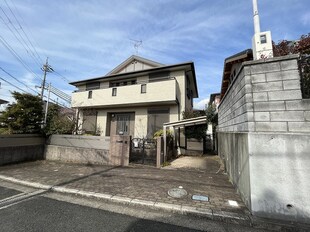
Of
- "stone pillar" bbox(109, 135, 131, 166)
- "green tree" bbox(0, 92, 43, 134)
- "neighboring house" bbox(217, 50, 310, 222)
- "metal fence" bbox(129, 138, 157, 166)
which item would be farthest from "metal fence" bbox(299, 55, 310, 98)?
"green tree" bbox(0, 92, 43, 134)

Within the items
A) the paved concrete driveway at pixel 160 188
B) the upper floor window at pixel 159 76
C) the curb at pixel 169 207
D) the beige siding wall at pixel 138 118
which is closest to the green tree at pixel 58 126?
the beige siding wall at pixel 138 118

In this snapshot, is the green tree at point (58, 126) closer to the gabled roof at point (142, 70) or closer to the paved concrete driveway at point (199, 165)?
the gabled roof at point (142, 70)

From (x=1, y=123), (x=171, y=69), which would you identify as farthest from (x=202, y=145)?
(x=1, y=123)

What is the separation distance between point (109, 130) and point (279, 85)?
39.9 ft

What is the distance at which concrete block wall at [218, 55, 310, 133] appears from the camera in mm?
2928

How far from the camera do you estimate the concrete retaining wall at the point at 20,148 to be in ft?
26.0

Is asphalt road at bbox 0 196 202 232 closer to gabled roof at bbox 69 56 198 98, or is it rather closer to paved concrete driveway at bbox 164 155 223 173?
paved concrete driveway at bbox 164 155 223 173

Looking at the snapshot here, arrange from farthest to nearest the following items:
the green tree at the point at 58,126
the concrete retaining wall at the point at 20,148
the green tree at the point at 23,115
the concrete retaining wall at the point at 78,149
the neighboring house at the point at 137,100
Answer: the neighboring house at the point at 137,100
the green tree at the point at 58,126
the green tree at the point at 23,115
the concrete retaining wall at the point at 78,149
the concrete retaining wall at the point at 20,148

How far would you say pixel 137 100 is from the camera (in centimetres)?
1113

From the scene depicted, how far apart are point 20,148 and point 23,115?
6.08 ft

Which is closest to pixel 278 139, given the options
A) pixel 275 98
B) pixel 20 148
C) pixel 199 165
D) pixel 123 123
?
pixel 275 98

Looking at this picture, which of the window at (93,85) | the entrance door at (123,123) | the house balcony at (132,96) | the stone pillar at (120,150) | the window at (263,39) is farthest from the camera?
the window at (93,85)

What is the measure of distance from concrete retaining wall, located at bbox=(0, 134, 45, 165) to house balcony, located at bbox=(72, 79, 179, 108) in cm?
455

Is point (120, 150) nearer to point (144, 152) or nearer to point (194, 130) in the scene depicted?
point (144, 152)
